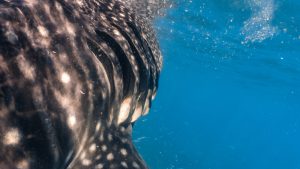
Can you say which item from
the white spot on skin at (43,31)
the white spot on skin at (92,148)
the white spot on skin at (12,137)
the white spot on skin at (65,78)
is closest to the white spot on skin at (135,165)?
the white spot on skin at (92,148)

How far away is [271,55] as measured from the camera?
76.5 feet

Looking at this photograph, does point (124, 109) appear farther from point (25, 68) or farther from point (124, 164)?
point (25, 68)

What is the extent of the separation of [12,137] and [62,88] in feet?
1.61

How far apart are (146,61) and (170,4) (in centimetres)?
1373

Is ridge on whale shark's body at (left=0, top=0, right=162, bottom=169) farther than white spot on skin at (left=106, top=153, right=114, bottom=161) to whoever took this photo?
No

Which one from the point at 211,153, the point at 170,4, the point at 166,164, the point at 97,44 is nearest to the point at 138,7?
the point at 170,4

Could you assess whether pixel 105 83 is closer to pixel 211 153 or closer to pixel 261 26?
pixel 261 26

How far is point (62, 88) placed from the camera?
7.45 ft

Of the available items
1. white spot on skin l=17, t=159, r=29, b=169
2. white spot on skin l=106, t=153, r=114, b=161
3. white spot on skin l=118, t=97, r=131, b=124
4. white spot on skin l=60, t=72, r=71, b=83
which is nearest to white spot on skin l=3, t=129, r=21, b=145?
white spot on skin l=17, t=159, r=29, b=169

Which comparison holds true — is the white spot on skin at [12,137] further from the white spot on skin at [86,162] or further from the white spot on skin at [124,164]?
the white spot on skin at [124,164]

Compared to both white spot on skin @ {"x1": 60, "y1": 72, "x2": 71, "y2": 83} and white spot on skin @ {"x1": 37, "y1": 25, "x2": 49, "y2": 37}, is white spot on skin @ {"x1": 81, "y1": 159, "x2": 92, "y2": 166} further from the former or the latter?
white spot on skin @ {"x1": 37, "y1": 25, "x2": 49, "y2": 37}

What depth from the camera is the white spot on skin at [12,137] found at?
75.4 inches

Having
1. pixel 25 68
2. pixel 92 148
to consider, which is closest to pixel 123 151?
pixel 92 148

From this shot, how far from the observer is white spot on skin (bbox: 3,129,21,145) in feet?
6.29
